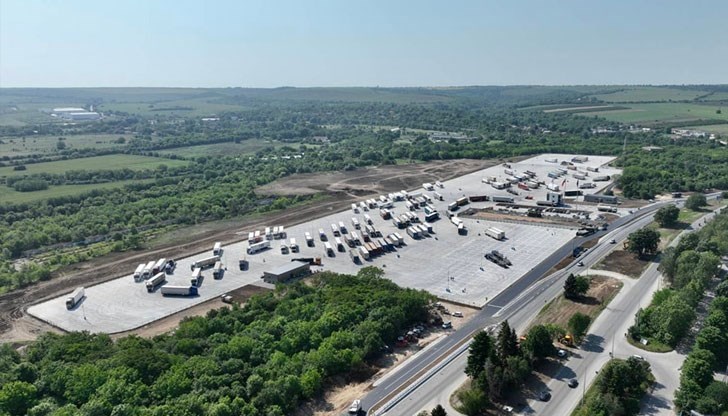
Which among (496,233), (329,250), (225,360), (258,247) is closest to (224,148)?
(258,247)

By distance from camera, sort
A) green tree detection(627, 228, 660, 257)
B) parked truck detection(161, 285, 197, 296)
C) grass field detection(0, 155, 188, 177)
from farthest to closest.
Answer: grass field detection(0, 155, 188, 177) → green tree detection(627, 228, 660, 257) → parked truck detection(161, 285, 197, 296)

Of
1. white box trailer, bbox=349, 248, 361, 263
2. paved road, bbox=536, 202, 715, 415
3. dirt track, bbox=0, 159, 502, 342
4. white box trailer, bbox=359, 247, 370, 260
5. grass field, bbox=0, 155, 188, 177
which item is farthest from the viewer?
grass field, bbox=0, 155, 188, 177

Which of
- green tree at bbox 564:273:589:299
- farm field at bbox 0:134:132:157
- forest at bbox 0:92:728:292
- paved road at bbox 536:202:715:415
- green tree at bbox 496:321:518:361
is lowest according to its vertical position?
farm field at bbox 0:134:132:157

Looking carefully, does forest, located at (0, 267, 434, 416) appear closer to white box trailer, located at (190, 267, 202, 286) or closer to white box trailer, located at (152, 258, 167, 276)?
white box trailer, located at (190, 267, 202, 286)

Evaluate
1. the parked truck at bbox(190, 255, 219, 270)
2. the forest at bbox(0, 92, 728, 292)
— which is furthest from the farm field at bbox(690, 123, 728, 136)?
the parked truck at bbox(190, 255, 219, 270)

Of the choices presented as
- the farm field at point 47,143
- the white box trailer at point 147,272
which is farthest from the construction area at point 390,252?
the farm field at point 47,143

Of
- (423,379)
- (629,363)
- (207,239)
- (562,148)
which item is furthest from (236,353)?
(562,148)
